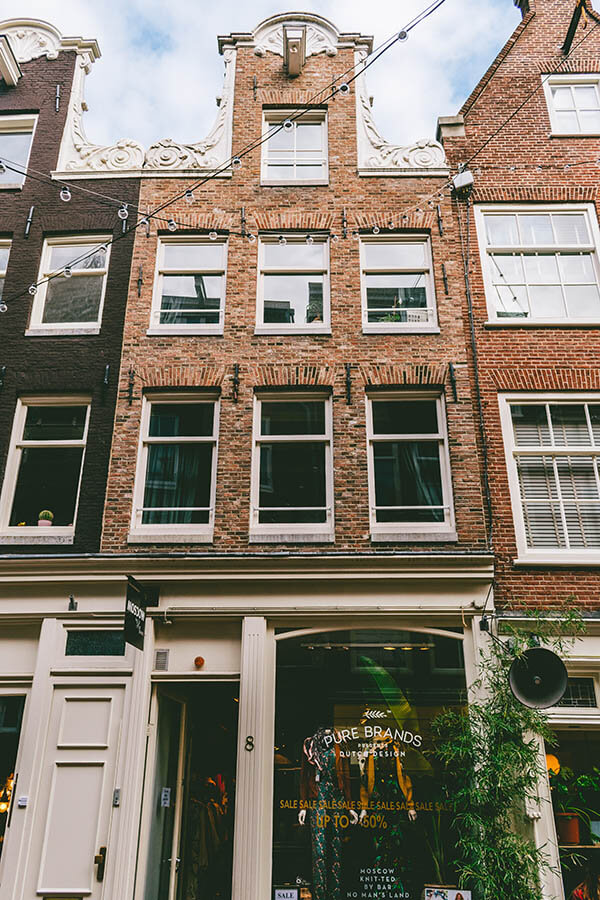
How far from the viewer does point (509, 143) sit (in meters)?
11.8

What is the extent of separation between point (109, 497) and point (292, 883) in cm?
565

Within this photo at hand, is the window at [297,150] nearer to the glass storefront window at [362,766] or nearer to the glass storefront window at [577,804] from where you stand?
the glass storefront window at [362,766]

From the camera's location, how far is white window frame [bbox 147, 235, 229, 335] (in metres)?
10.9

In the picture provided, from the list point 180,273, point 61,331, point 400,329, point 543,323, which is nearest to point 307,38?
point 180,273

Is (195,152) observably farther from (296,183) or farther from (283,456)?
(283,456)

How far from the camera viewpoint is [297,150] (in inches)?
484

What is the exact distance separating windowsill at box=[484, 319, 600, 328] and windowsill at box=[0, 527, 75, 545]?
733 cm

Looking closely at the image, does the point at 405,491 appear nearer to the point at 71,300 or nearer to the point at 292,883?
the point at 292,883

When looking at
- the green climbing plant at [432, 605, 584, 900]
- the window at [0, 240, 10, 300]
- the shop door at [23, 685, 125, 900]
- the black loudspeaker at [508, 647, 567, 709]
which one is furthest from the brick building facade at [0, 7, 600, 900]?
the black loudspeaker at [508, 647, 567, 709]

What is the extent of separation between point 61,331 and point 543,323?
7.88m

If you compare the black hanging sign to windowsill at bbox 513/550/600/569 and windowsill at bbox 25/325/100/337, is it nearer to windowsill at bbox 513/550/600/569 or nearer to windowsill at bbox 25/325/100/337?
windowsill at bbox 25/325/100/337

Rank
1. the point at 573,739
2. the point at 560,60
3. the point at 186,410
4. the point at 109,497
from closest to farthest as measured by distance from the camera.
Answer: the point at 573,739 < the point at 109,497 < the point at 186,410 < the point at 560,60

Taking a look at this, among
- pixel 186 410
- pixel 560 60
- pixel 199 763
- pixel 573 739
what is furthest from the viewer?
pixel 560 60

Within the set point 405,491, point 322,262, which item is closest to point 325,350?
point 322,262
